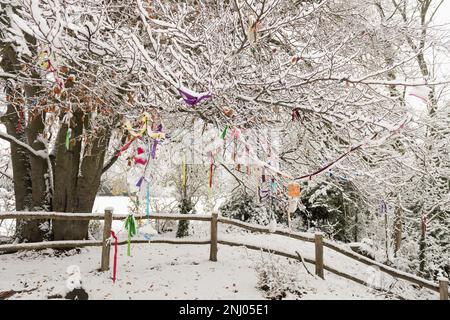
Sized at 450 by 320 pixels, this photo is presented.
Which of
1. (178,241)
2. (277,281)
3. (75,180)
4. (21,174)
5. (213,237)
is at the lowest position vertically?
(277,281)

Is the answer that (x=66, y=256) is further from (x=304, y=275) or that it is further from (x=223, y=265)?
(x=304, y=275)

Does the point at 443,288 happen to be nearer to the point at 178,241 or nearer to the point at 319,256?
the point at 319,256

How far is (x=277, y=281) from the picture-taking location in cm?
555

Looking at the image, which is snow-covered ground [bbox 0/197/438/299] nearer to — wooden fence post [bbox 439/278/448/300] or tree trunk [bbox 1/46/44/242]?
tree trunk [bbox 1/46/44/242]

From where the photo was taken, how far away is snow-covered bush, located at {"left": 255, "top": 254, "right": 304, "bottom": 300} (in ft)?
17.8

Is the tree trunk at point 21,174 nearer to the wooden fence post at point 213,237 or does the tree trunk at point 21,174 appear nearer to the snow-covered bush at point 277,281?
the wooden fence post at point 213,237

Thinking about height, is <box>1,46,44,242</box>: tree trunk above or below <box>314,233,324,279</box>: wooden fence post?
above

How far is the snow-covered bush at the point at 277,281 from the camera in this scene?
17.8 ft

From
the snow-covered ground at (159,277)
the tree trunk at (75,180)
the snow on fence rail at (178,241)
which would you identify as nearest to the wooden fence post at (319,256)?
the snow on fence rail at (178,241)

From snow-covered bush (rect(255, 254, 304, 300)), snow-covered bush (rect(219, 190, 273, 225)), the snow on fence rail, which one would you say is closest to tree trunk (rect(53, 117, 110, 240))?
the snow on fence rail

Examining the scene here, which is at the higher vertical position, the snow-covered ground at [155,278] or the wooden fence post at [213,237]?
the wooden fence post at [213,237]

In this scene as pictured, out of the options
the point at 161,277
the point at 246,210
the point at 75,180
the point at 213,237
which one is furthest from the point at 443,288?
the point at 246,210
